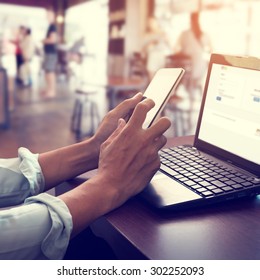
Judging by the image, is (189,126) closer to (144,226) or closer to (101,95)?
(101,95)

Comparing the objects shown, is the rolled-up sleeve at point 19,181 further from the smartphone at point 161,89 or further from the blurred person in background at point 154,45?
the blurred person in background at point 154,45

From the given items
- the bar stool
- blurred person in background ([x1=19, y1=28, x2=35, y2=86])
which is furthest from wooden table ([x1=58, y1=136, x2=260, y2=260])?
blurred person in background ([x1=19, y1=28, x2=35, y2=86])

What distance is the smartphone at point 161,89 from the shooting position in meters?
0.73

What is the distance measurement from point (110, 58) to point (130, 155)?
258 inches

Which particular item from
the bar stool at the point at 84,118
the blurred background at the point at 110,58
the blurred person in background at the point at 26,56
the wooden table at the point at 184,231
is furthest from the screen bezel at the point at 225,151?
the blurred person in background at the point at 26,56

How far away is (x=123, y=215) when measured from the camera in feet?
1.90

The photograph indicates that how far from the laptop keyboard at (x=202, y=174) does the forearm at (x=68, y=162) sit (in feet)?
0.50

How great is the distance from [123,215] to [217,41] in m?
5.55

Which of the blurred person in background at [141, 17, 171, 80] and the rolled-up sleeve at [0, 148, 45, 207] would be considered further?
the blurred person in background at [141, 17, 171, 80]

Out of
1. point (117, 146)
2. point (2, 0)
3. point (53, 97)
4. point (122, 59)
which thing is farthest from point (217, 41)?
point (2, 0)

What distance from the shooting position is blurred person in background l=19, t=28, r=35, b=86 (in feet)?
26.5

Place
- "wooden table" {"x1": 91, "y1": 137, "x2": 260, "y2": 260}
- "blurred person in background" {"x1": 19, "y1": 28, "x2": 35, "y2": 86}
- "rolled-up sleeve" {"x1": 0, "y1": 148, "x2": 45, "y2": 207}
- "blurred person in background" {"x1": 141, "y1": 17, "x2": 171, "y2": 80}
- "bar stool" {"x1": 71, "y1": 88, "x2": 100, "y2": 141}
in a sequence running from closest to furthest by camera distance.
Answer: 1. "wooden table" {"x1": 91, "y1": 137, "x2": 260, "y2": 260}
2. "rolled-up sleeve" {"x1": 0, "y1": 148, "x2": 45, "y2": 207}
3. "bar stool" {"x1": 71, "y1": 88, "x2": 100, "y2": 141}
4. "blurred person in background" {"x1": 141, "y1": 17, "x2": 171, "y2": 80}
5. "blurred person in background" {"x1": 19, "y1": 28, "x2": 35, "y2": 86}

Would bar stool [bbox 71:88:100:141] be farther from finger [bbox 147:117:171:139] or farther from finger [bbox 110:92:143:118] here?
finger [bbox 147:117:171:139]

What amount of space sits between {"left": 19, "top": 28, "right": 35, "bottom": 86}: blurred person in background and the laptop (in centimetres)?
777
